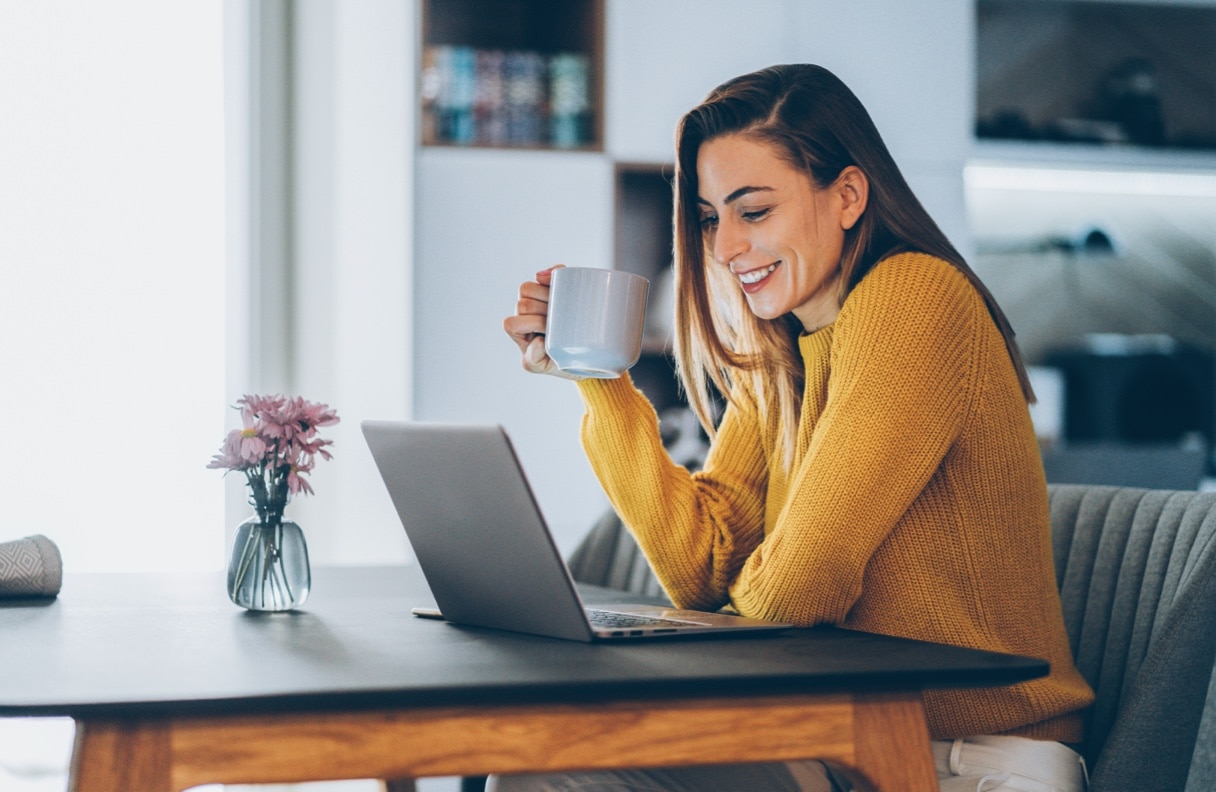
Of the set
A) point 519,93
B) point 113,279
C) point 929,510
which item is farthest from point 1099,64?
point 929,510

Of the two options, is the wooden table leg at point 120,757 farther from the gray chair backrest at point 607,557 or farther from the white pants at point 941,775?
the gray chair backrest at point 607,557

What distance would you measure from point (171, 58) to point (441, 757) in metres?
2.34

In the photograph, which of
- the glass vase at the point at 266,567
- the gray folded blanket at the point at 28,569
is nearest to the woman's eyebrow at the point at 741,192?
the glass vase at the point at 266,567

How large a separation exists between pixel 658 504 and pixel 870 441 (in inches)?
13.6

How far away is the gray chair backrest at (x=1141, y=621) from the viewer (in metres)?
1.08

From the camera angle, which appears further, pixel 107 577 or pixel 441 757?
pixel 107 577

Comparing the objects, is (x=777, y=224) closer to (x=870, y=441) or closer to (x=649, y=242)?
(x=870, y=441)

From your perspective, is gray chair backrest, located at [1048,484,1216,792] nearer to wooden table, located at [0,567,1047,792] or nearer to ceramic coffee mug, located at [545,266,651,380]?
wooden table, located at [0,567,1047,792]

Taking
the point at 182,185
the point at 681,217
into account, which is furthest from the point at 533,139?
the point at 681,217

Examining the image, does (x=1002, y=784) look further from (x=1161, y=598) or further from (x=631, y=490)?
(x=631, y=490)

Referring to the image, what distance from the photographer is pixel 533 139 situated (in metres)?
3.09

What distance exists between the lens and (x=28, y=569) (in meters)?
1.30

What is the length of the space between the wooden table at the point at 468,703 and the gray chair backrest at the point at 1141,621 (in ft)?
0.87

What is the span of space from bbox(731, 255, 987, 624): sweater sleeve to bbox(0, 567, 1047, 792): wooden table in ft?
0.34
